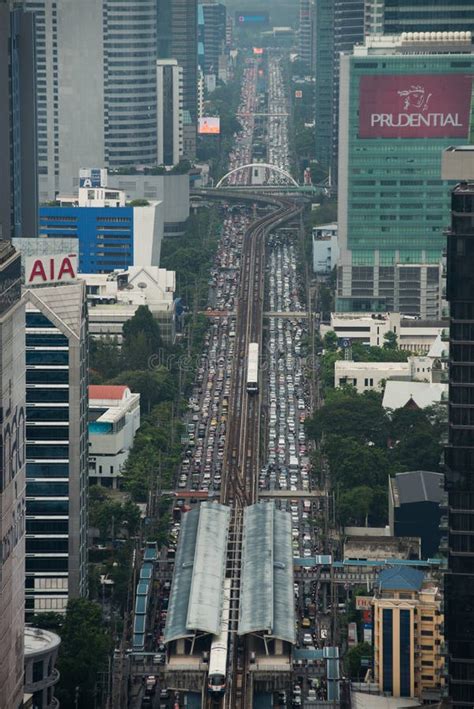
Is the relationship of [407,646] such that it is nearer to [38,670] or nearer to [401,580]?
[401,580]

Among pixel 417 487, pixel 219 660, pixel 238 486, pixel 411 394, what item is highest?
pixel 411 394

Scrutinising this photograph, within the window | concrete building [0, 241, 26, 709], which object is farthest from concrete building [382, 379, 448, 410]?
concrete building [0, 241, 26, 709]

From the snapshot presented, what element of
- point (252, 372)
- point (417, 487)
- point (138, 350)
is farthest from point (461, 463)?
point (138, 350)

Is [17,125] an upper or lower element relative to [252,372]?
upper

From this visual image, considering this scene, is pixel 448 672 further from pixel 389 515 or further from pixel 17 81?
pixel 17 81

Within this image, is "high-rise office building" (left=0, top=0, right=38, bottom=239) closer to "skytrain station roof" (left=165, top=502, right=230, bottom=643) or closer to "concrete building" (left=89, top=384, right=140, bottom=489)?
"concrete building" (left=89, top=384, right=140, bottom=489)

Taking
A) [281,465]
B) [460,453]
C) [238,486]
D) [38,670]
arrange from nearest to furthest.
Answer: [460,453]
[38,670]
[238,486]
[281,465]

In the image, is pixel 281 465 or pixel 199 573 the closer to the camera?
pixel 199 573

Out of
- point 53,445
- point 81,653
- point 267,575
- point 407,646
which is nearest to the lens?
point 81,653

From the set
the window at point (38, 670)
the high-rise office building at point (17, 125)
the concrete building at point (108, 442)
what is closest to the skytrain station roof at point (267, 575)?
the window at point (38, 670)
